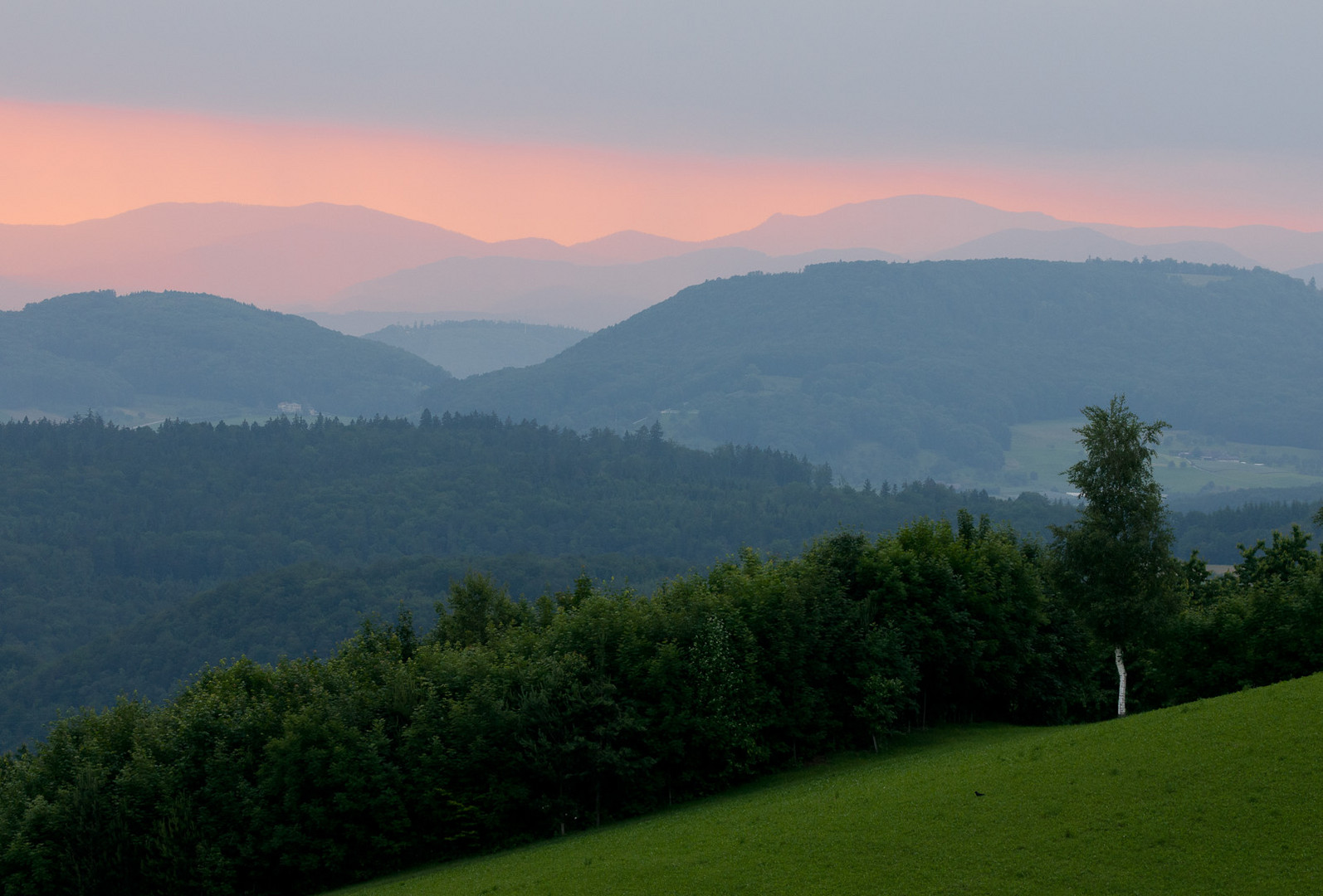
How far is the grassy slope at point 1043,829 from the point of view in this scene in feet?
90.9

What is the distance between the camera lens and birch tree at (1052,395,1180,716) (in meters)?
46.4

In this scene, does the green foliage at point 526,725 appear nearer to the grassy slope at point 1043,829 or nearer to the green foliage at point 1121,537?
the grassy slope at point 1043,829

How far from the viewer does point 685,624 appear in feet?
167

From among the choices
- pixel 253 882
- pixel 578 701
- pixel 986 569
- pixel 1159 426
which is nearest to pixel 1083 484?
pixel 1159 426

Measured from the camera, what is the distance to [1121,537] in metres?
46.9

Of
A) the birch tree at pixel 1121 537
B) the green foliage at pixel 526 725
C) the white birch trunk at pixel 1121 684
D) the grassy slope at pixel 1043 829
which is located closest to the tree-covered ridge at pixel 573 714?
the green foliage at pixel 526 725

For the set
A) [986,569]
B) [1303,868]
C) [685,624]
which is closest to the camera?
[1303,868]

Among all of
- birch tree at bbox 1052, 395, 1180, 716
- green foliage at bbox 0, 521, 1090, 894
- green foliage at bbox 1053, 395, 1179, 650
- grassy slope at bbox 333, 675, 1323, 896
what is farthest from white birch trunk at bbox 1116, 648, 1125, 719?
grassy slope at bbox 333, 675, 1323, 896

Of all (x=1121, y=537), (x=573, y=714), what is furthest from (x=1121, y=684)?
(x=573, y=714)

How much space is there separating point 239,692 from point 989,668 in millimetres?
33993

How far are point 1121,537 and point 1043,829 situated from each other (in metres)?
19.8

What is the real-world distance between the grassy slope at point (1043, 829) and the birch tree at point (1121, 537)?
827cm

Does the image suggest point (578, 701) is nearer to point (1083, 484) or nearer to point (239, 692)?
point (239, 692)

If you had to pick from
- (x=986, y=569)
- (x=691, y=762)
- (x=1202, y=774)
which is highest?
(x=986, y=569)
